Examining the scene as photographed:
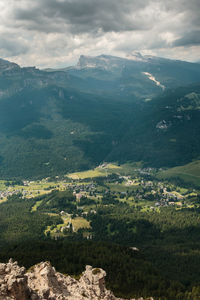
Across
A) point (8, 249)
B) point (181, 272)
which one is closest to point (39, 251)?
point (8, 249)

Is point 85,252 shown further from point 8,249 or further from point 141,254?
point 8,249

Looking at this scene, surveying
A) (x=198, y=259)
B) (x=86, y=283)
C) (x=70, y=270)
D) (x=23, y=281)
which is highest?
(x=23, y=281)

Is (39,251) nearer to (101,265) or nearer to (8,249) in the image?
(8,249)

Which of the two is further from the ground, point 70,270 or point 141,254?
point 70,270

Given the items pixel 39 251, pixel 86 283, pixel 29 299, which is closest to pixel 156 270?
pixel 39 251

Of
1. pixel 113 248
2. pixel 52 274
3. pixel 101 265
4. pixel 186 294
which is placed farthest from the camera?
pixel 113 248

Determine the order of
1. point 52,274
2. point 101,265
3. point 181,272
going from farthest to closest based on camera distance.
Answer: point 181,272 < point 101,265 < point 52,274

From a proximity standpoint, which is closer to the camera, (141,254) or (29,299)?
(29,299)
